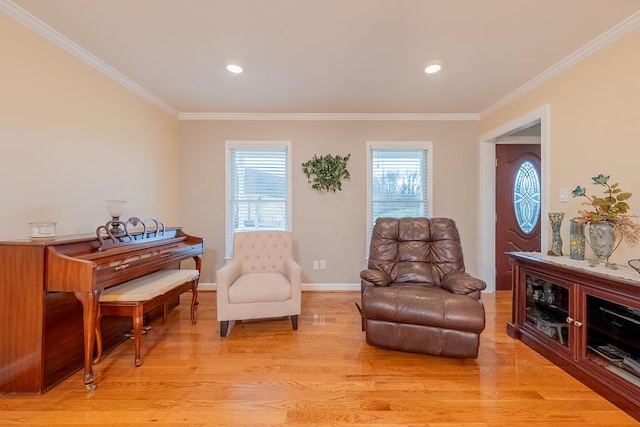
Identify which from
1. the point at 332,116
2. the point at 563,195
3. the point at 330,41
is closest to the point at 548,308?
the point at 563,195

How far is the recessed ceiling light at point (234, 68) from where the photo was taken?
7.80 ft

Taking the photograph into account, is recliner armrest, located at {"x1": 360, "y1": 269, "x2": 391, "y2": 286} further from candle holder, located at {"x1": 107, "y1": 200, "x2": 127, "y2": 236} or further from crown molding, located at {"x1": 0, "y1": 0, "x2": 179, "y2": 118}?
crown molding, located at {"x1": 0, "y1": 0, "x2": 179, "y2": 118}

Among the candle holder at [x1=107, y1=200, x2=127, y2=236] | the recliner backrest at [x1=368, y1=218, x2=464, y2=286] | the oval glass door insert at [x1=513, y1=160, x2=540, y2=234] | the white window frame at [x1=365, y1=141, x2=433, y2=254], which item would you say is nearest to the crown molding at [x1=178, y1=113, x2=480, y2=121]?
the white window frame at [x1=365, y1=141, x2=433, y2=254]

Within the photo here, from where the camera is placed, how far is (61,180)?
209 cm

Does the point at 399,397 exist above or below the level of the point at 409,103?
below

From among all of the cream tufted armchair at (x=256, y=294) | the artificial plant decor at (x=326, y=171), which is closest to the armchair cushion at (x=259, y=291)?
the cream tufted armchair at (x=256, y=294)

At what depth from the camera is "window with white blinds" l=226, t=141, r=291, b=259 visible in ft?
12.2

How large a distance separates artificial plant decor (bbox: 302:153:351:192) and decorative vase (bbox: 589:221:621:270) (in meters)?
2.48

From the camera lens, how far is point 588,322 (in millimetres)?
1780

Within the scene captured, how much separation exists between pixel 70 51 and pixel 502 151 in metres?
4.86

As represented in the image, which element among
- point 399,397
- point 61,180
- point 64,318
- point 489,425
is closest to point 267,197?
point 61,180

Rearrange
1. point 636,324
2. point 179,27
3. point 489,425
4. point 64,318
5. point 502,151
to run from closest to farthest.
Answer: point 489,425
point 636,324
point 64,318
point 179,27
point 502,151

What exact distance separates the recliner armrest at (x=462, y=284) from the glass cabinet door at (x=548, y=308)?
525 mm

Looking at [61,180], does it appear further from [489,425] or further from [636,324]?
[636,324]
